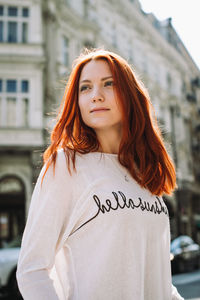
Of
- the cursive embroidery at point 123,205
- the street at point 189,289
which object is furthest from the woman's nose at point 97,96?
the street at point 189,289

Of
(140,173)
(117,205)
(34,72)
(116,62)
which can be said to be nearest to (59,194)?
(117,205)

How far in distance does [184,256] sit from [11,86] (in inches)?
379

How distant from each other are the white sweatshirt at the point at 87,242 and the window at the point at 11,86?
1488cm

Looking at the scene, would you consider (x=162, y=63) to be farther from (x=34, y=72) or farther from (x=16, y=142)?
(x=16, y=142)

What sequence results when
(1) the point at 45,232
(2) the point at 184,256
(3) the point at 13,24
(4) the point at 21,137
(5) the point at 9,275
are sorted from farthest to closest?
(3) the point at 13,24
(4) the point at 21,137
(2) the point at 184,256
(5) the point at 9,275
(1) the point at 45,232

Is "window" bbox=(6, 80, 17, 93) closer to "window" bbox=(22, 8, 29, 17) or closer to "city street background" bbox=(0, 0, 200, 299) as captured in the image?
"city street background" bbox=(0, 0, 200, 299)

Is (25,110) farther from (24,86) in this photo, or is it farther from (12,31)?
(12,31)

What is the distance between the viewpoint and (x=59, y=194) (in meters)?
1.50

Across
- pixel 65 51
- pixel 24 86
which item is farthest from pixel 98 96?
pixel 65 51

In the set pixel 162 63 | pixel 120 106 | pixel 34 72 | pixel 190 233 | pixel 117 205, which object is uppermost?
pixel 162 63

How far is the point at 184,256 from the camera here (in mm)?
13758

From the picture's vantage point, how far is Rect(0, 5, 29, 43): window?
16562 mm

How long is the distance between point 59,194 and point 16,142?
1398cm

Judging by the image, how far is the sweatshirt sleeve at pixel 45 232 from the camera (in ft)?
4.44
